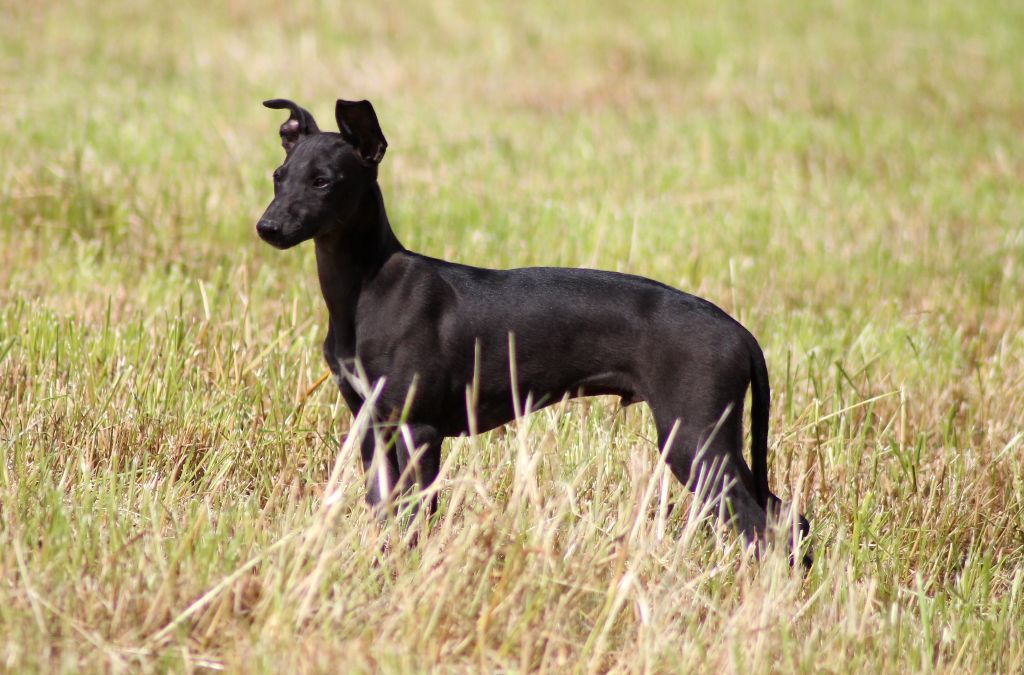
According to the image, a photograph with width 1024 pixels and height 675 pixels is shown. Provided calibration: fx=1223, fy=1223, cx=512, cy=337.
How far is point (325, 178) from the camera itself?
3848 mm

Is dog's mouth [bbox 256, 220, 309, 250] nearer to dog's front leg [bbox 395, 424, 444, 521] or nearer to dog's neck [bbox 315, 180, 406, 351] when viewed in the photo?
dog's neck [bbox 315, 180, 406, 351]

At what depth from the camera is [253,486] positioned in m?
4.43

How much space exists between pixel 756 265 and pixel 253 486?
394 cm

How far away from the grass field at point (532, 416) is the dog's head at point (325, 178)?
73cm

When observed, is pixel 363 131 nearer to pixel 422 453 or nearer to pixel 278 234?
pixel 278 234

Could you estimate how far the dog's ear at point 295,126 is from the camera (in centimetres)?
412

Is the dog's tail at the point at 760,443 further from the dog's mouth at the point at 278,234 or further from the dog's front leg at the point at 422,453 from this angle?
the dog's mouth at the point at 278,234

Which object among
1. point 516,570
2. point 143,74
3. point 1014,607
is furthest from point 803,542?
point 143,74

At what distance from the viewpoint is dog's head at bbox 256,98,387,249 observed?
3.74 metres

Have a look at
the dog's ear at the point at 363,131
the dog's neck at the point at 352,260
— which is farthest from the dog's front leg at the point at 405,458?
the dog's ear at the point at 363,131

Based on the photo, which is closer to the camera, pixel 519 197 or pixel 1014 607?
pixel 1014 607

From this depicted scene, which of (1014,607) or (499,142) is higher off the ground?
(499,142)

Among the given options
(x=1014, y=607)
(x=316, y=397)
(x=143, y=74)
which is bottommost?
(x=1014, y=607)

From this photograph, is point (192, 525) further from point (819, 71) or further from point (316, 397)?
point (819, 71)
